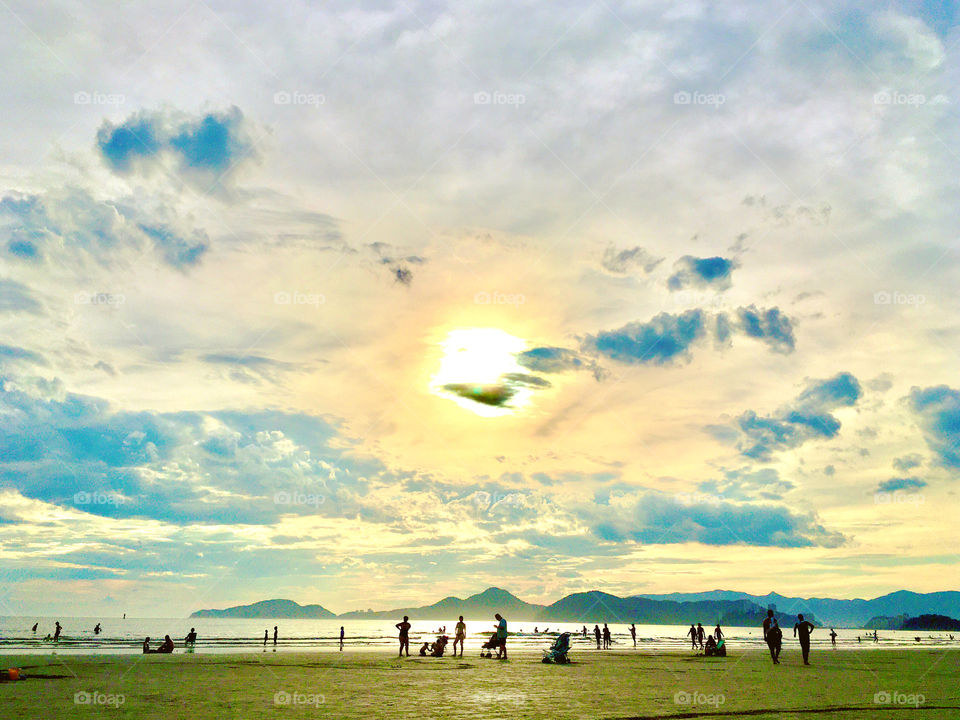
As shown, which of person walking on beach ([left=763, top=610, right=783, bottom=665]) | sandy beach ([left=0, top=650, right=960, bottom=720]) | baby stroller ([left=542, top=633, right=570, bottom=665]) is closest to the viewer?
sandy beach ([left=0, top=650, right=960, bottom=720])

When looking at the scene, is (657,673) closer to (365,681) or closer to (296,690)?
(365,681)

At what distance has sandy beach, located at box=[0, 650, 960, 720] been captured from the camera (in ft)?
58.6

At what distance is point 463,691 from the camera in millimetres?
22375

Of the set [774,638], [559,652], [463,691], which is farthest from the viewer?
[774,638]

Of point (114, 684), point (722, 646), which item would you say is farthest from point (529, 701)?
point (722, 646)

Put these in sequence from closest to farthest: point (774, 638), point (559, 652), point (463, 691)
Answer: point (463, 691), point (559, 652), point (774, 638)

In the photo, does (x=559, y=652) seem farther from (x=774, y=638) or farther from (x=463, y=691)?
(x=463, y=691)

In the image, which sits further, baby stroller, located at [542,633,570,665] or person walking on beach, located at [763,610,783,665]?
person walking on beach, located at [763,610,783,665]

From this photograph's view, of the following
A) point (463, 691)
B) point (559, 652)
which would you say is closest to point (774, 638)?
point (559, 652)

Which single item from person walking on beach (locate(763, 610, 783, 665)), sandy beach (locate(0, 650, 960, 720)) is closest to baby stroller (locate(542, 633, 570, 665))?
sandy beach (locate(0, 650, 960, 720))

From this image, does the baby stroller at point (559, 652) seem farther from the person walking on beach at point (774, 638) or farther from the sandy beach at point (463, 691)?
the person walking on beach at point (774, 638)

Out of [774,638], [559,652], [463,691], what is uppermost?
[463,691]

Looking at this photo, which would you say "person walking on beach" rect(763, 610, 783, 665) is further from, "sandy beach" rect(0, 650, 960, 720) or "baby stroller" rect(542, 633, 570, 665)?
"baby stroller" rect(542, 633, 570, 665)

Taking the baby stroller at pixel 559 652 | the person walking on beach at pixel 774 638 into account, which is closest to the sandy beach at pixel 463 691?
Answer: the baby stroller at pixel 559 652
